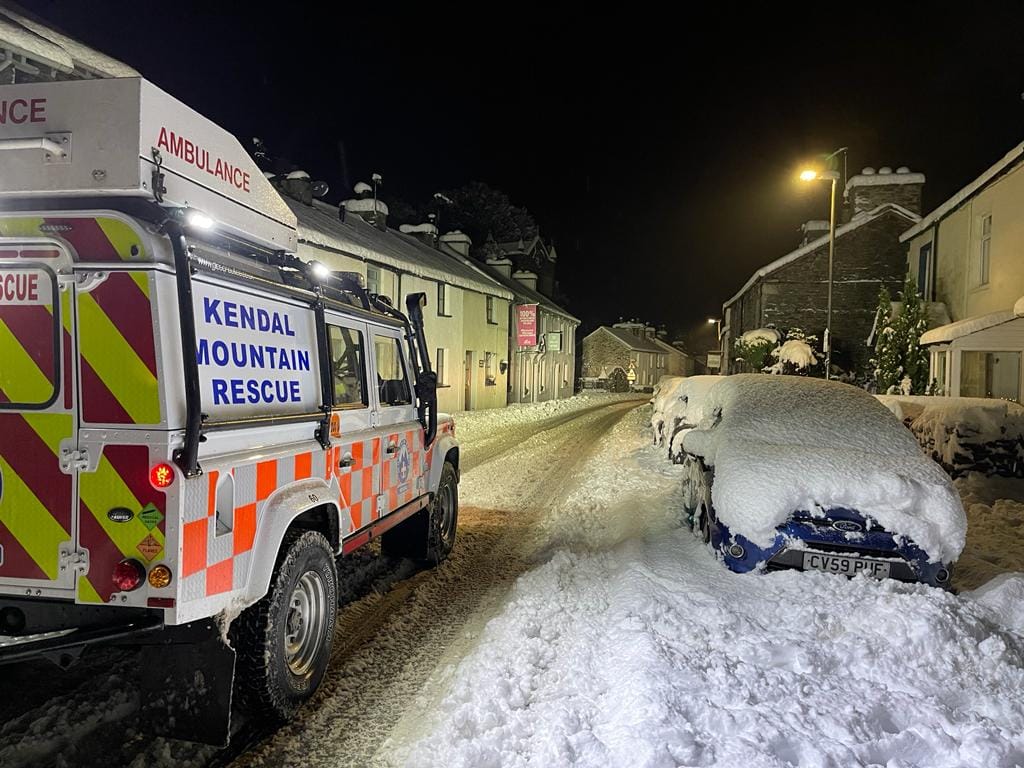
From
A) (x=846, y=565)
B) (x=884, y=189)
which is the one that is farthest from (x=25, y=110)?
(x=884, y=189)

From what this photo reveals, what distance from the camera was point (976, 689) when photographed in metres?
3.68

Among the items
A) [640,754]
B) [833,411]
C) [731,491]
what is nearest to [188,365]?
[640,754]

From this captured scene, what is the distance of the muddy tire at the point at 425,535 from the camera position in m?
6.14

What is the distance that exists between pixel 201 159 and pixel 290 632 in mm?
2641

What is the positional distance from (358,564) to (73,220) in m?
4.16

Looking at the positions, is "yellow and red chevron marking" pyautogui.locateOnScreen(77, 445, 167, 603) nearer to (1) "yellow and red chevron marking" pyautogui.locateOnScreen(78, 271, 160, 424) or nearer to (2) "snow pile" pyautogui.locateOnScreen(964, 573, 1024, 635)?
(1) "yellow and red chevron marking" pyautogui.locateOnScreen(78, 271, 160, 424)

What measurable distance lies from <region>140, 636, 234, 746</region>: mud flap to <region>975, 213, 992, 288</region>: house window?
20.2m

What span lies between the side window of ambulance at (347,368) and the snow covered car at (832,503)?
10.5 ft

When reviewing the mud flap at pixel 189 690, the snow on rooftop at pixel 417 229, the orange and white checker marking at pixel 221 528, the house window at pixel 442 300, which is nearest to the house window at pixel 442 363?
the house window at pixel 442 300

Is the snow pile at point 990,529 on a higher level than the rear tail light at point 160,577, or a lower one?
lower

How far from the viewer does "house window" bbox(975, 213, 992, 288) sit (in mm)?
17047

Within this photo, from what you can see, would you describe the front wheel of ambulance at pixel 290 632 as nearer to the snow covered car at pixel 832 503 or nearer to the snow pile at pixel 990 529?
the snow covered car at pixel 832 503

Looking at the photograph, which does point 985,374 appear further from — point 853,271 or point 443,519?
point 443,519

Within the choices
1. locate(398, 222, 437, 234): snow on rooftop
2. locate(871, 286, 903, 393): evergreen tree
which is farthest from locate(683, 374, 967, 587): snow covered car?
locate(398, 222, 437, 234): snow on rooftop
